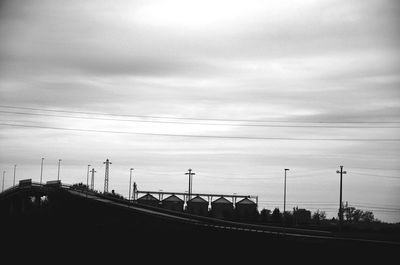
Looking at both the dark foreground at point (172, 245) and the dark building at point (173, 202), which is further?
the dark building at point (173, 202)

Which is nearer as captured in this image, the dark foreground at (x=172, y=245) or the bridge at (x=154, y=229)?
the dark foreground at (x=172, y=245)

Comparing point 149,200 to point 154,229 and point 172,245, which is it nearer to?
point 154,229

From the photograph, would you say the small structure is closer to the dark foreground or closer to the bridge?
the bridge

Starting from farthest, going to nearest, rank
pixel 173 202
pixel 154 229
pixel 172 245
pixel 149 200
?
1. pixel 149 200
2. pixel 173 202
3. pixel 154 229
4. pixel 172 245

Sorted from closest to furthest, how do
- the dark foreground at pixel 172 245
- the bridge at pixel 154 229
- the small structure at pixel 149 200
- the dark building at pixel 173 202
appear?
1. the dark foreground at pixel 172 245
2. the bridge at pixel 154 229
3. the dark building at pixel 173 202
4. the small structure at pixel 149 200

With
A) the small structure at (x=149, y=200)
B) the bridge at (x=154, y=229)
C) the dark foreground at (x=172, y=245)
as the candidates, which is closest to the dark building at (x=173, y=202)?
the small structure at (x=149, y=200)

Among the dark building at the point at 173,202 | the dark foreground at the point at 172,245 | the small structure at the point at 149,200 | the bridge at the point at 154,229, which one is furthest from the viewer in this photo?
the small structure at the point at 149,200

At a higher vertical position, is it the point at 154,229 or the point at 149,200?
the point at 154,229

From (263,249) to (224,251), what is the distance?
9.72 feet

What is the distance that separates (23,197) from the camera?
140 metres

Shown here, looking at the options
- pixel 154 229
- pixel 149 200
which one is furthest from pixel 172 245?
pixel 149 200

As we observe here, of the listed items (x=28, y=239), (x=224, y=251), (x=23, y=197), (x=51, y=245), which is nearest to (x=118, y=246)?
(x=51, y=245)

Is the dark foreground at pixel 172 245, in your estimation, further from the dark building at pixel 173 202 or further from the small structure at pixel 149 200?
the small structure at pixel 149 200

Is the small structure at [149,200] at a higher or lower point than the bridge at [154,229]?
lower
